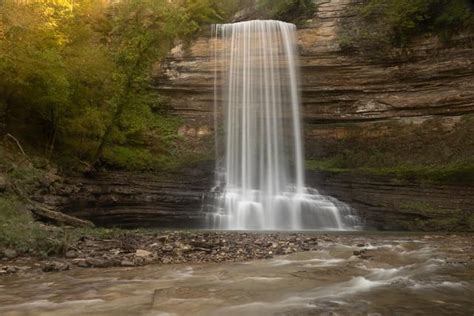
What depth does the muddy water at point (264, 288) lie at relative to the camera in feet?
18.6

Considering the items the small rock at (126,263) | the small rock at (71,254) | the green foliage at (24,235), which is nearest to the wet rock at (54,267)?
the small rock at (71,254)

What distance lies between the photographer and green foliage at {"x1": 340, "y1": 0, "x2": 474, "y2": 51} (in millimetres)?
20516

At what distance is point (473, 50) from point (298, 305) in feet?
60.4

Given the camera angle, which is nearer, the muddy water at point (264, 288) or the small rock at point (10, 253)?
the muddy water at point (264, 288)

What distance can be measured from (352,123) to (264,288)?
1712 centimetres

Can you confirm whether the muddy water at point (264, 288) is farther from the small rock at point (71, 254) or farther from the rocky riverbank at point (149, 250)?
the small rock at point (71, 254)

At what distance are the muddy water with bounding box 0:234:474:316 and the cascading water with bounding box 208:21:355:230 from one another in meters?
10.3

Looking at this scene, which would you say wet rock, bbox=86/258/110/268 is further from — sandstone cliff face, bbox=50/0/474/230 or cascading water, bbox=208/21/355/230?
cascading water, bbox=208/21/355/230

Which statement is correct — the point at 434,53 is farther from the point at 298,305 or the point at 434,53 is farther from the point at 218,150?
the point at 298,305

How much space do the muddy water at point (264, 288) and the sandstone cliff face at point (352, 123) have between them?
29.4 feet

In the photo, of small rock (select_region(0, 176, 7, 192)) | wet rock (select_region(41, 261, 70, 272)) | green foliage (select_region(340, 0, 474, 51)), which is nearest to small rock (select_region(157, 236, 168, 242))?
wet rock (select_region(41, 261, 70, 272))

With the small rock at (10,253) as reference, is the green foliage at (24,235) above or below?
above

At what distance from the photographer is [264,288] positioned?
6848 millimetres

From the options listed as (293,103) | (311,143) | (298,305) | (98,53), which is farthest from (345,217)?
(298,305)
